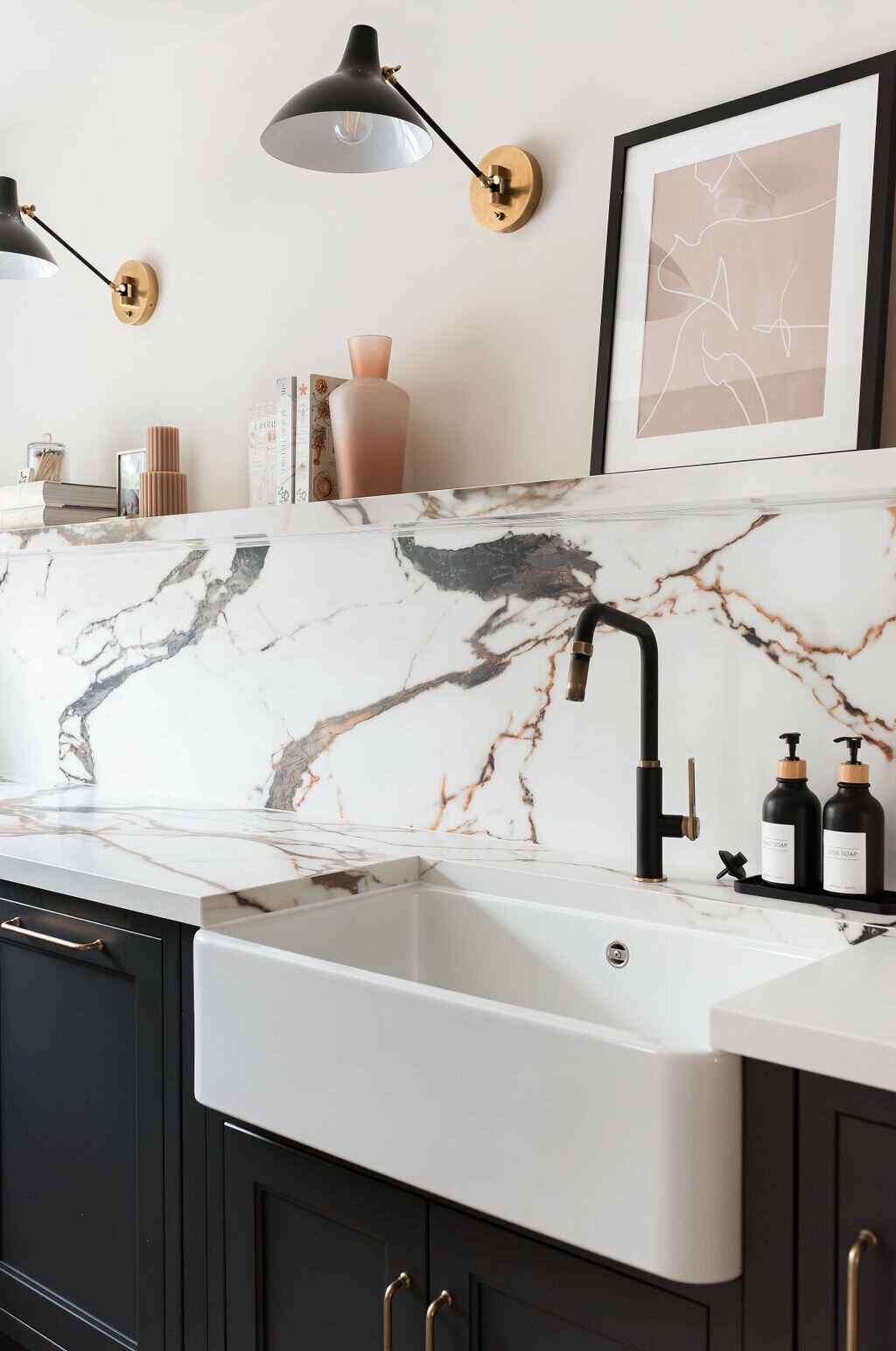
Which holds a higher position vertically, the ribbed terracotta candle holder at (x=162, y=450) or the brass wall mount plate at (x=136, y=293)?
the brass wall mount plate at (x=136, y=293)

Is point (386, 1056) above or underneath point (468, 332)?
underneath

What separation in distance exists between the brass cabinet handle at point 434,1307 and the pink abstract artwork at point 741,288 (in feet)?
3.68

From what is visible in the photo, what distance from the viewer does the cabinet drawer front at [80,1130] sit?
1.55 metres

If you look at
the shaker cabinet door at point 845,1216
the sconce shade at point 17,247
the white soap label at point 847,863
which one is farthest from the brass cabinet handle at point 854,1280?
the sconce shade at point 17,247

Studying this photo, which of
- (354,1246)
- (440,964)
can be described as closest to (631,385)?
(440,964)

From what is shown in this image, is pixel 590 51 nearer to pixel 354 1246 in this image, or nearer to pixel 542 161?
pixel 542 161

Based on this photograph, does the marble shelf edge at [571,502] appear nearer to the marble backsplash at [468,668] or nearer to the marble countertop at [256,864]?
the marble backsplash at [468,668]

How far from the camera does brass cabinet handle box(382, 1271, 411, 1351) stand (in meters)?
1.19

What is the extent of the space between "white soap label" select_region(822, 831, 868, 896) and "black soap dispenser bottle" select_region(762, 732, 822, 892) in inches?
1.5

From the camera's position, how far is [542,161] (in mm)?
1813

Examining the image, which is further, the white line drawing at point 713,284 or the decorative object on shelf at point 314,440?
the decorative object on shelf at point 314,440

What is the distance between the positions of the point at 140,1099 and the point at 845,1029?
1016 mm

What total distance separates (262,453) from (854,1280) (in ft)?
5.28

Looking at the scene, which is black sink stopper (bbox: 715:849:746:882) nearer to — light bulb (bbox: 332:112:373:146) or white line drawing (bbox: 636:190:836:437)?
white line drawing (bbox: 636:190:836:437)
